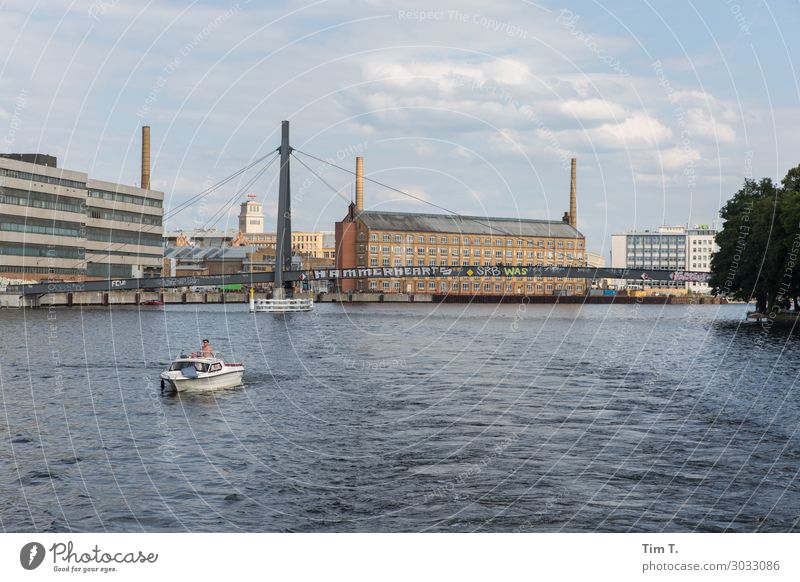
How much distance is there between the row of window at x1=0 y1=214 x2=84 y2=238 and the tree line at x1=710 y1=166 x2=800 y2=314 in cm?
12475

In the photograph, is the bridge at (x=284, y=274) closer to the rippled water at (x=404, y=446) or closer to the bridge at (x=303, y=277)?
the bridge at (x=303, y=277)

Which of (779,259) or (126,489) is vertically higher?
(779,259)

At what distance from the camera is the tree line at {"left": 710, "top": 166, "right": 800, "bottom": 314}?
352ft

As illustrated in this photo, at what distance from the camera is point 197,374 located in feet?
176

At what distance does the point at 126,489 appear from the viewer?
100.0 feet

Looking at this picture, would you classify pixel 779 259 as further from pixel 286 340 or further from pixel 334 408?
pixel 334 408

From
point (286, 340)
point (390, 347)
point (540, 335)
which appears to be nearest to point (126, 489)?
point (390, 347)

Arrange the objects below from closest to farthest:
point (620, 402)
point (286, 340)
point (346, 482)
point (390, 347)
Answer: point (346, 482), point (620, 402), point (390, 347), point (286, 340)

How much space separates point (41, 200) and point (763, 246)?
13202 centimetres

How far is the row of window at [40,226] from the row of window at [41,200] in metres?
2.61

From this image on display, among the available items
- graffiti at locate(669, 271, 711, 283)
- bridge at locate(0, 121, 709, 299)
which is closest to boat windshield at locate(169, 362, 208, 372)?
bridge at locate(0, 121, 709, 299)

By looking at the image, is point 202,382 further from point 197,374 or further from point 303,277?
point 303,277

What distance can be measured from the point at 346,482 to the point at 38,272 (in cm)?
17030

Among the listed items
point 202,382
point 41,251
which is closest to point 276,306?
point 41,251
